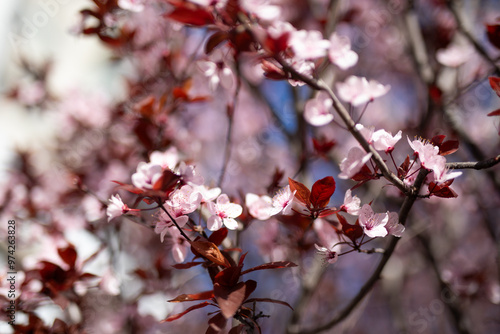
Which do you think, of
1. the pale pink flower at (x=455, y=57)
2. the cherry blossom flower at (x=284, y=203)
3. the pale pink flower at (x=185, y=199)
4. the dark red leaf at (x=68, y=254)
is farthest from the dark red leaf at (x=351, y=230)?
the pale pink flower at (x=455, y=57)

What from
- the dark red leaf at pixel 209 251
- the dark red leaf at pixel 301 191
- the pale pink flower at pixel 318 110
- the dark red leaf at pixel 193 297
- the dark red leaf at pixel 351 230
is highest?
the pale pink flower at pixel 318 110

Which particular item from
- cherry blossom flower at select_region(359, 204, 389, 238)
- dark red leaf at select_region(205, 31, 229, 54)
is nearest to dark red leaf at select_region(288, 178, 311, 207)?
cherry blossom flower at select_region(359, 204, 389, 238)

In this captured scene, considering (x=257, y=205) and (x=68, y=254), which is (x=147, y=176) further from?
(x=68, y=254)

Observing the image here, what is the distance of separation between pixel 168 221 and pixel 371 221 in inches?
19.6

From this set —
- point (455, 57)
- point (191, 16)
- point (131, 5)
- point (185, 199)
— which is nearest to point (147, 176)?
point (185, 199)

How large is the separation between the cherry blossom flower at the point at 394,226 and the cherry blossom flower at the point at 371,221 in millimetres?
20

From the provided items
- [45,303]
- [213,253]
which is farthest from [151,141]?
[213,253]

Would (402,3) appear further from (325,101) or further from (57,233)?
(57,233)

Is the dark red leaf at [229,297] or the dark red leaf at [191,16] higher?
the dark red leaf at [191,16]

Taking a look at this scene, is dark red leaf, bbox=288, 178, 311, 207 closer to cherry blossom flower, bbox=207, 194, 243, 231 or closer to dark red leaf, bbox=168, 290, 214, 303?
cherry blossom flower, bbox=207, 194, 243, 231

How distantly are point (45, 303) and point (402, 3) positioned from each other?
234 centimetres

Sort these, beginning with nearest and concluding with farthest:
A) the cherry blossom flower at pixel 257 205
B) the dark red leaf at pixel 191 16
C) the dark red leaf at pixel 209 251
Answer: the dark red leaf at pixel 191 16, the dark red leaf at pixel 209 251, the cherry blossom flower at pixel 257 205

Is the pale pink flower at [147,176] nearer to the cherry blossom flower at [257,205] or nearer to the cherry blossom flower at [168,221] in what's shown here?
the cherry blossom flower at [168,221]

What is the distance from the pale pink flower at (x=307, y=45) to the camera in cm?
70
